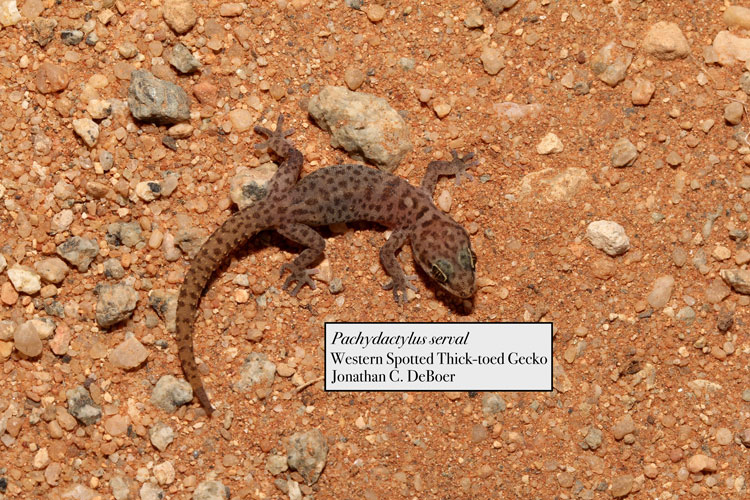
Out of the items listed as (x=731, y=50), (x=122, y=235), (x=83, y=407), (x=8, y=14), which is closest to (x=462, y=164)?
(x=731, y=50)

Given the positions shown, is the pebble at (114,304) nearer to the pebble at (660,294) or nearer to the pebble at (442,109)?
the pebble at (442,109)

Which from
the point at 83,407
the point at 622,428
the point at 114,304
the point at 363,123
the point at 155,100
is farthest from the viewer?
the point at 363,123

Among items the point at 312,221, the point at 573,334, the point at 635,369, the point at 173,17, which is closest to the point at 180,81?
the point at 173,17

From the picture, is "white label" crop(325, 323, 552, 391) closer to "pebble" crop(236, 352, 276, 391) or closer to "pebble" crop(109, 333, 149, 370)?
"pebble" crop(236, 352, 276, 391)

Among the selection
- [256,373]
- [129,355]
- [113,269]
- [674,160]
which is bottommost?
[256,373]

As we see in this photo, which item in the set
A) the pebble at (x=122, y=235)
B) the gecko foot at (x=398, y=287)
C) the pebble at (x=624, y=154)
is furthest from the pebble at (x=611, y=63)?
the pebble at (x=122, y=235)

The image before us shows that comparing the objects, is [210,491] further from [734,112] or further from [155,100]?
[734,112]
